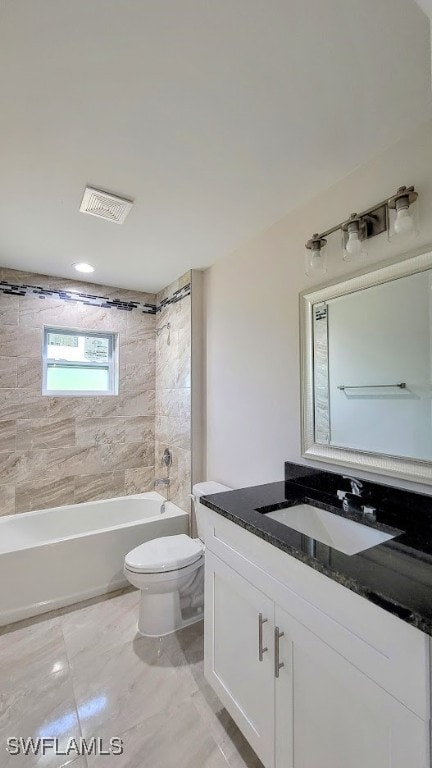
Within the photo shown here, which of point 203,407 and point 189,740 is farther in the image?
point 203,407

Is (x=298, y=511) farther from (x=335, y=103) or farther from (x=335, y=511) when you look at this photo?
(x=335, y=103)

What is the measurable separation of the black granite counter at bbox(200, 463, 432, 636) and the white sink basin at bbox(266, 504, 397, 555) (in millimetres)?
25

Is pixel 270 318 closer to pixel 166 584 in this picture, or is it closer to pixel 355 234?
pixel 355 234

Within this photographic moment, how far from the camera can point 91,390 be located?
3.05m

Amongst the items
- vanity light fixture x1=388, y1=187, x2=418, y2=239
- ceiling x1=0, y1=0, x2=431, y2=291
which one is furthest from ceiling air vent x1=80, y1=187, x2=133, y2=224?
vanity light fixture x1=388, y1=187, x2=418, y2=239

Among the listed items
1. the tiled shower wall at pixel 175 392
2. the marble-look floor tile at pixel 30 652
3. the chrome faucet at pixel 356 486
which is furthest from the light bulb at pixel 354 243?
the marble-look floor tile at pixel 30 652

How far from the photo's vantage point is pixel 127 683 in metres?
1.55

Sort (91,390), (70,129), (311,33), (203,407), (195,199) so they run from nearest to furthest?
(311,33) < (70,129) < (195,199) < (203,407) < (91,390)

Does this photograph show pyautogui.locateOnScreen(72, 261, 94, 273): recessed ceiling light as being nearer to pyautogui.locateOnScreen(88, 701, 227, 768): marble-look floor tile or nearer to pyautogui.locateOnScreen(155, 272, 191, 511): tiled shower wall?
pyautogui.locateOnScreen(155, 272, 191, 511): tiled shower wall

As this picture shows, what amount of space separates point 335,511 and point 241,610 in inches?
20.7

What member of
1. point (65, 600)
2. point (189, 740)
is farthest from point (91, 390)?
point (189, 740)

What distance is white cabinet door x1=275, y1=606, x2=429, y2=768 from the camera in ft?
2.28

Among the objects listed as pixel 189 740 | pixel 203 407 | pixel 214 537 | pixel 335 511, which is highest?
pixel 203 407

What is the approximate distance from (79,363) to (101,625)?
2042mm
